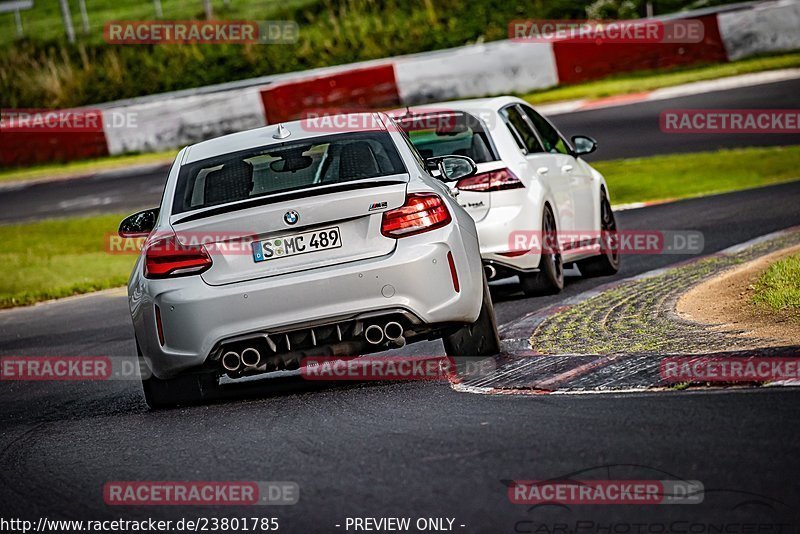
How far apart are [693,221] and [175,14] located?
92.0 feet

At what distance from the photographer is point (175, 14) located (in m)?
41.2

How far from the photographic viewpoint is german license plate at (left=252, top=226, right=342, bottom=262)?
766 cm

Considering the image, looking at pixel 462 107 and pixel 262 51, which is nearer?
pixel 462 107

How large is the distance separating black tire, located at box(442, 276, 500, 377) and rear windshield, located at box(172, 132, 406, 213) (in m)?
0.91

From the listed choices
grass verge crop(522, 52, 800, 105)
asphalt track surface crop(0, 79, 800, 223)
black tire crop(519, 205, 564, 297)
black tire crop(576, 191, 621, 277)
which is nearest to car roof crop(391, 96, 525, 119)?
black tire crop(519, 205, 564, 297)

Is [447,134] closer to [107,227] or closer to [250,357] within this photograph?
[250,357]

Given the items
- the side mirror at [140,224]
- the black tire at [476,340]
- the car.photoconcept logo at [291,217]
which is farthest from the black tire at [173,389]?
the black tire at [476,340]

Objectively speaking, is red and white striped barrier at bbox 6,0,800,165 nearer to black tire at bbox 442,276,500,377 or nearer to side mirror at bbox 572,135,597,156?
side mirror at bbox 572,135,597,156

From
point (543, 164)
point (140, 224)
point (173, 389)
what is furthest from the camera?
point (543, 164)

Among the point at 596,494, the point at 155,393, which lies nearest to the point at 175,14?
the point at 155,393

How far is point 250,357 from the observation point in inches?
305

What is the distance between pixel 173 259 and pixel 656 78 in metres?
20.1

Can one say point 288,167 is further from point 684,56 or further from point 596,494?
point 684,56

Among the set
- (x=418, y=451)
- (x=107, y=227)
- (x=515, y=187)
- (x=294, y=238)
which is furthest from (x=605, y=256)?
(x=107, y=227)
